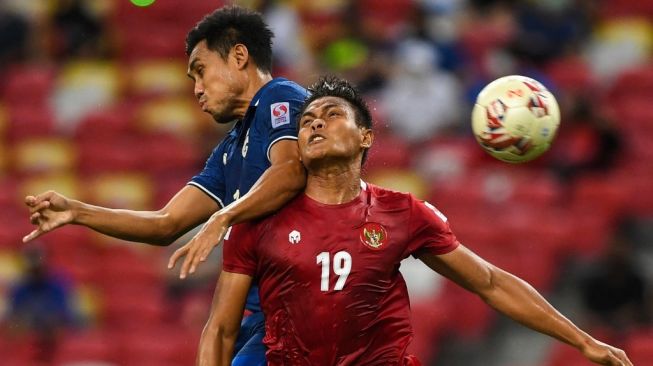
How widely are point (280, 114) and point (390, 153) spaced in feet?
17.9

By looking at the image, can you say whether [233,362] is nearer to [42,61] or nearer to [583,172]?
[583,172]

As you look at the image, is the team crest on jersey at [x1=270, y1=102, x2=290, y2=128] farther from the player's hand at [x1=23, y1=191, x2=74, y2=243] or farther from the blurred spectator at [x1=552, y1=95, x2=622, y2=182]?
the blurred spectator at [x1=552, y1=95, x2=622, y2=182]

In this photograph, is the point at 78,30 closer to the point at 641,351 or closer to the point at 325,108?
the point at 641,351

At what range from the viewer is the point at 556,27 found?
38.9 ft

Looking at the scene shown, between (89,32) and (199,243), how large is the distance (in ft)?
29.3

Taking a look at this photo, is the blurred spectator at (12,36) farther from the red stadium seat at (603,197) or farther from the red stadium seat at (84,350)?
the red stadium seat at (603,197)

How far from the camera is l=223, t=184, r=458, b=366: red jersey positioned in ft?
17.3

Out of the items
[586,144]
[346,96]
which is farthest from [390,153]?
[346,96]

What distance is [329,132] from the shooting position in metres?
5.33

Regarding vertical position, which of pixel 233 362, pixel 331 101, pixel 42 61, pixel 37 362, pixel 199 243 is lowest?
pixel 37 362

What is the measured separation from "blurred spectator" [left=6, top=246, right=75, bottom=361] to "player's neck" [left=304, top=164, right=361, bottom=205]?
18.2ft

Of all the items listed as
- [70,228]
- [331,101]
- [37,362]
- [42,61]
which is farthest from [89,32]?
[331,101]

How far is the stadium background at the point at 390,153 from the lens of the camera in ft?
32.3

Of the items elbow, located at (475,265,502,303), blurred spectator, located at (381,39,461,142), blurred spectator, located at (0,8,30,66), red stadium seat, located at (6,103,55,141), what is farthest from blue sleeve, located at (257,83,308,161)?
blurred spectator, located at (0,8,30,66)
